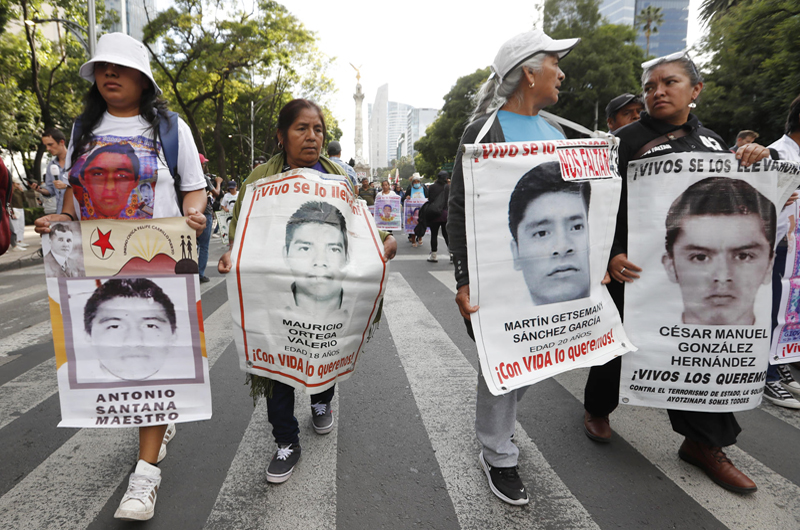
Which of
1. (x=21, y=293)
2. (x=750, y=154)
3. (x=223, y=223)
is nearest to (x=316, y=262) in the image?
(x=750, y=154)

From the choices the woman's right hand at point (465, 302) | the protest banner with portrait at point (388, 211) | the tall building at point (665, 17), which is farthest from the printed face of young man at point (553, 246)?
the tall building at point (665, 17)

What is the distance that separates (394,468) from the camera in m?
2.55

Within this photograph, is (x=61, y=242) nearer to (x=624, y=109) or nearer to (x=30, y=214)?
(x=624, y=109)

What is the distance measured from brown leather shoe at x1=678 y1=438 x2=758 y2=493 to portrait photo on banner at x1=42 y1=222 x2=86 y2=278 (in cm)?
305

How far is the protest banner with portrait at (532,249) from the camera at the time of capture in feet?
6.82

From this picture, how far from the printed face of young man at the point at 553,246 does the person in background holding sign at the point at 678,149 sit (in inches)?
16.2

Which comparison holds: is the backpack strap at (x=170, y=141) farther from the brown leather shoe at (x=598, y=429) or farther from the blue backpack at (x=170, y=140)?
the brown leather shoe at (x=598, y=429)

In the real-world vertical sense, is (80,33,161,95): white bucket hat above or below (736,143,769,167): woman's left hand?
above

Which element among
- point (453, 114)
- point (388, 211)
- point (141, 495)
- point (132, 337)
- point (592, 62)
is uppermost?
point (453, 114)

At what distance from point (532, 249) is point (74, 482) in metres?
2.42

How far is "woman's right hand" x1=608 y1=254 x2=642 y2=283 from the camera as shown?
2.42m

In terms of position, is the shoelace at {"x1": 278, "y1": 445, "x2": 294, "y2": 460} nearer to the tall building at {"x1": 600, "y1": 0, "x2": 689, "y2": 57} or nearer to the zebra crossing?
the zebra crossing

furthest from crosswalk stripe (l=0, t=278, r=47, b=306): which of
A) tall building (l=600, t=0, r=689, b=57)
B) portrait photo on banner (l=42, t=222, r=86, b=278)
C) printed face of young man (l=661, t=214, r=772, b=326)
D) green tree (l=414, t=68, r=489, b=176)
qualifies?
tall building (l=600, t=0, r=689, b=57)

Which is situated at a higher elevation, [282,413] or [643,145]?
[643,145]
